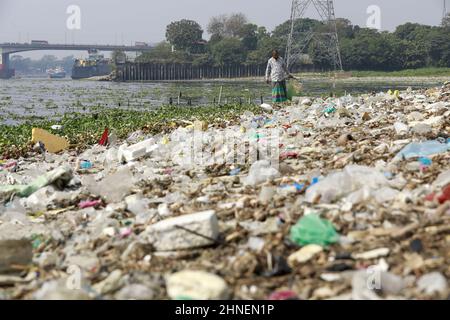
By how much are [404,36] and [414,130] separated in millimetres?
75602

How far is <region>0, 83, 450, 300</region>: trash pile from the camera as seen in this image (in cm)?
252

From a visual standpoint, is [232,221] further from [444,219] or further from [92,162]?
[92,162]

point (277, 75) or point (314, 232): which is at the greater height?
point (277, 75)

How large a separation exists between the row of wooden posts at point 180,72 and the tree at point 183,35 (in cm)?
1422

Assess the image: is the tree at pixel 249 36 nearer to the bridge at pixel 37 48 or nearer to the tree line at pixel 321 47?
the tree line at pixel 321 47

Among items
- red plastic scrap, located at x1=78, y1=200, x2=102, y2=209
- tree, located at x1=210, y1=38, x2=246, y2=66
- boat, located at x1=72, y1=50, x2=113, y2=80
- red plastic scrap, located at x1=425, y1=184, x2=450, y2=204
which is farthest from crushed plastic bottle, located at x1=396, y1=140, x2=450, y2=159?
boat, located at x1=72, y1=50, x2=113, y2=80

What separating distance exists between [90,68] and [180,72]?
32633 millimetres

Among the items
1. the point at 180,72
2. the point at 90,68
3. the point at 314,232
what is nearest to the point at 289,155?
the point at 314,232

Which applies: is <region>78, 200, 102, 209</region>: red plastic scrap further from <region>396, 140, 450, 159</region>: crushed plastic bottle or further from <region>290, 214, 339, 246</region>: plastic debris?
<region>396, 140, 450, 159</region>: crushed plastic bottle

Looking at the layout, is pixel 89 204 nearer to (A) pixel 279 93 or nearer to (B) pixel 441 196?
(B) pixel 441 196

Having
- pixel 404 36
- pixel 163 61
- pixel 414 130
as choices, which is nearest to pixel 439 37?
pixel 404 36

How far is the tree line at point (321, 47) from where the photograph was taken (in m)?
62.4

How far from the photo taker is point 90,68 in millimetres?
102812
